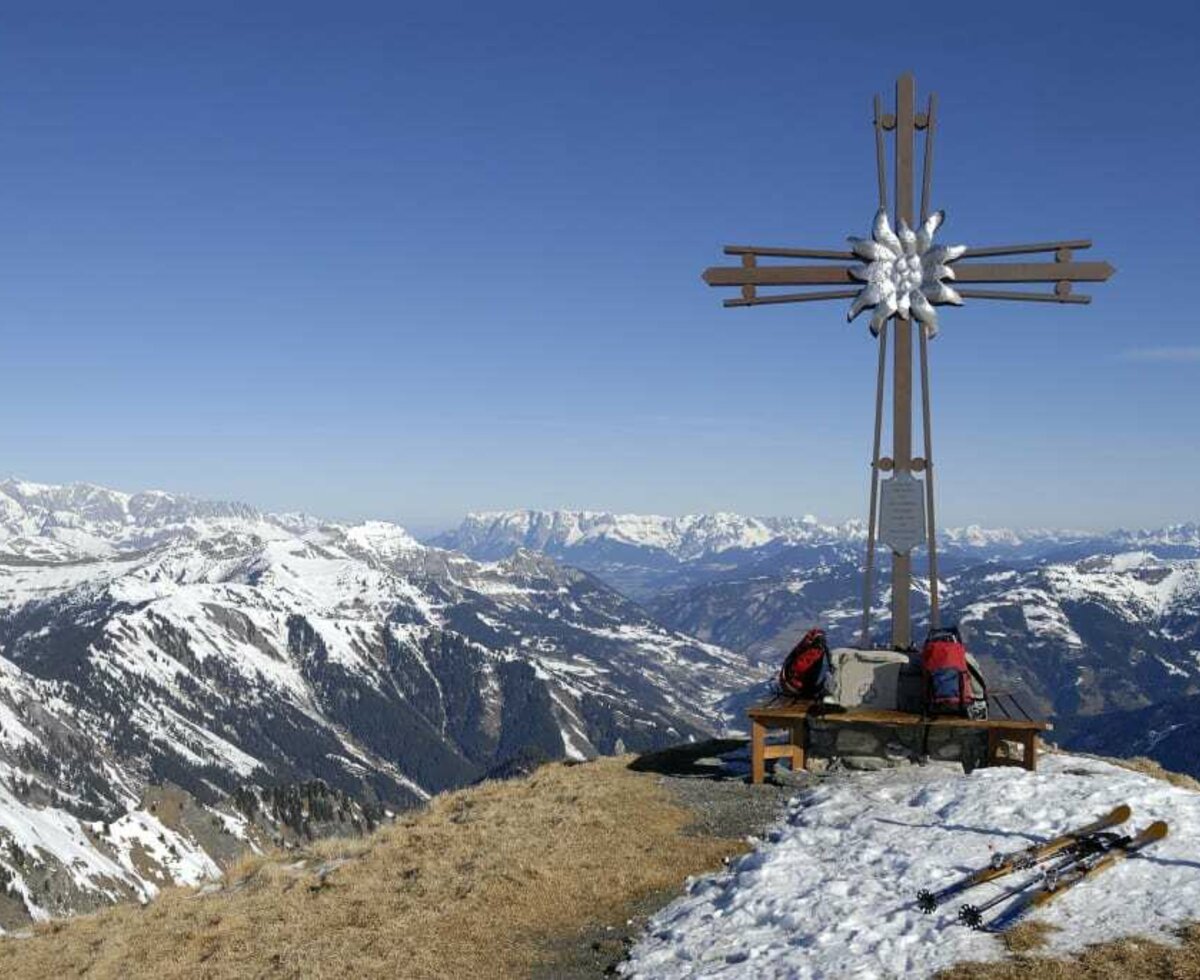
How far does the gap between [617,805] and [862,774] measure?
20.7 feet

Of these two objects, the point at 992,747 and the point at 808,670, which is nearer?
the point at 992,747

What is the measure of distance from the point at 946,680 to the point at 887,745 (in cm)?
250

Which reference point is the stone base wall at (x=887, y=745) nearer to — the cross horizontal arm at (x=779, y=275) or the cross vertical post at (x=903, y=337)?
the cross vertical post at (x=903, y=337)

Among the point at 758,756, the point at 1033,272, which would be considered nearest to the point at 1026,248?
the point at 1033,272

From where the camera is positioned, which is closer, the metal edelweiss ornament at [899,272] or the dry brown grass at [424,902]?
the dry brown grass at [424,902]

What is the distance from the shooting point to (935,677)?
2456 centimetres

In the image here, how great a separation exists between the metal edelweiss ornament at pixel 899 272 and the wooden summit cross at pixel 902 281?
3 cm

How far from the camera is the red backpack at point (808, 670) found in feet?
86.9

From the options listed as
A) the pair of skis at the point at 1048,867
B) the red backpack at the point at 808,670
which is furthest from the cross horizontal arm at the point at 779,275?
the pair of skis at the point at 1048,867

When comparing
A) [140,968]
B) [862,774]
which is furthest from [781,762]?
[140,968]

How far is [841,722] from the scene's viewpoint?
2567 cm

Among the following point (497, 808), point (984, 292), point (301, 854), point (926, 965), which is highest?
point (984, 292)

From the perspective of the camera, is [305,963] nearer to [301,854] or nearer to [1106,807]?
[301,854]

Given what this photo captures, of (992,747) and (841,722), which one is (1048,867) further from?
(841,722)
